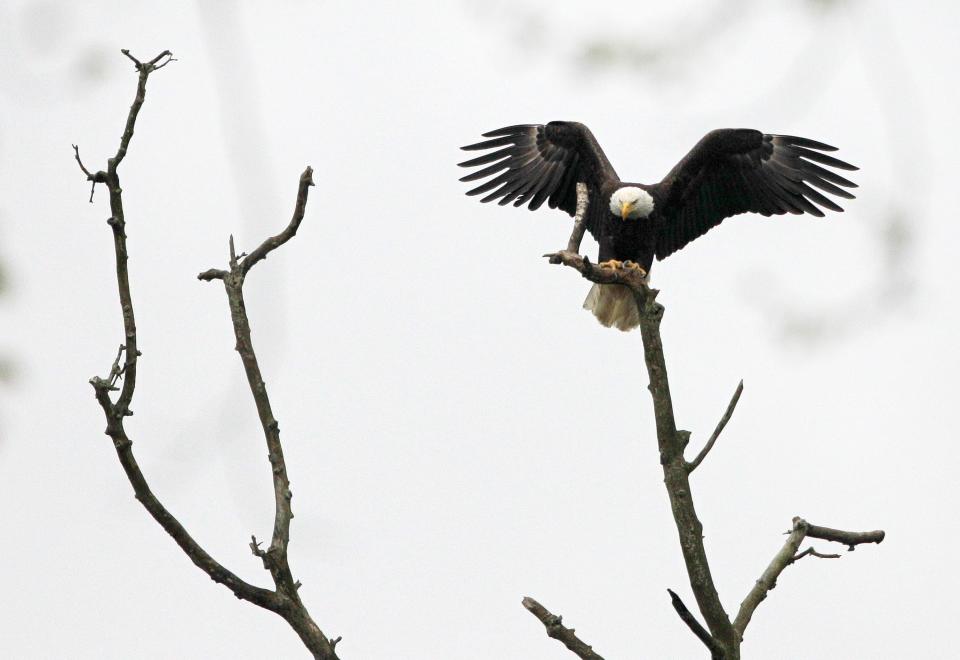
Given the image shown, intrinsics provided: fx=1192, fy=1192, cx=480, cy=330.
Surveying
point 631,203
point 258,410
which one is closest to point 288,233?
point 258,410

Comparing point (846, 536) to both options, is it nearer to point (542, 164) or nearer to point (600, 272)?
point (600, 272)

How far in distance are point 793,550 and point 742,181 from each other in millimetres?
3314

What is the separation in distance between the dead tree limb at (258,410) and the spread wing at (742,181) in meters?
3.75

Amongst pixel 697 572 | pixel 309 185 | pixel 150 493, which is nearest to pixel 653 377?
pixel 697 572

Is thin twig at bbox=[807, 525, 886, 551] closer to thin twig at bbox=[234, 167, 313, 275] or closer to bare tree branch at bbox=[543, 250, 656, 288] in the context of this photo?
bare tree branch at bbox=[543, 250, 656, 288]

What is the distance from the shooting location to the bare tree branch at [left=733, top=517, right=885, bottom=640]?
4684mm

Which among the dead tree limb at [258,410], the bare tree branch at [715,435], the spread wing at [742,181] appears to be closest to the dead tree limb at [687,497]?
the bare tree branch at [715,435]

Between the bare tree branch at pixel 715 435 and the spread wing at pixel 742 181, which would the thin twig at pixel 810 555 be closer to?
the bare tree branch at pixel 715 435

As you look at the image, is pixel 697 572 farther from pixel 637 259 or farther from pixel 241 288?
pixel 637 259

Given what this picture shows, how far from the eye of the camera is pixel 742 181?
7508mm

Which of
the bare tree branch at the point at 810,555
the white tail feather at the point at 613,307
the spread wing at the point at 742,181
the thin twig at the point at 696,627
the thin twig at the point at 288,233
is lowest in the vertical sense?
the thin twig at the point at 696,627

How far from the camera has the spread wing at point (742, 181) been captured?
732cm

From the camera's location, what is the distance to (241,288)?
4.35m

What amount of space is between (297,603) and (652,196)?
4061 mm
